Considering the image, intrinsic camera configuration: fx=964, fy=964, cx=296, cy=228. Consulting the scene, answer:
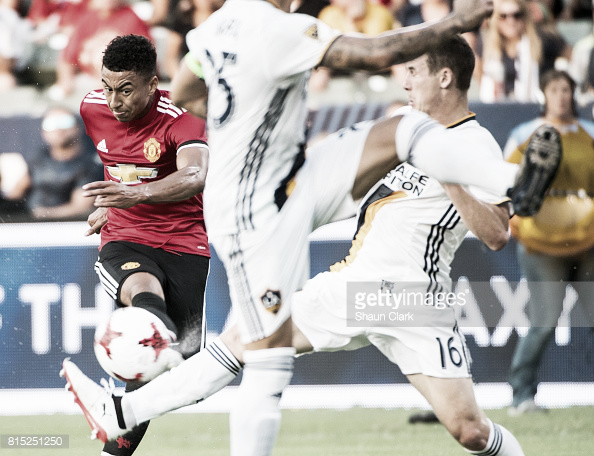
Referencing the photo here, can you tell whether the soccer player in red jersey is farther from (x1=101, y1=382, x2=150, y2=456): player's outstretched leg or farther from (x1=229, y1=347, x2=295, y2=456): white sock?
(x1=229, y1=347, x2=295, y2=456): white sock

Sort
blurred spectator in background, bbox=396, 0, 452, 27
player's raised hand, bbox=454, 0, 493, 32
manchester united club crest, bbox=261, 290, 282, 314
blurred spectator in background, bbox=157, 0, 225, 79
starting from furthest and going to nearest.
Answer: blurred spectator in background, bbox=157, 0, 225, 79 → blurred spectator in background, bbox=396, 0, 452, 27 → manchester united club crest, bbox=261, 290, 282, 314 → player's raised hand, bbox=454, 0, 493, 32

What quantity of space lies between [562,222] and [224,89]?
12.2 feet

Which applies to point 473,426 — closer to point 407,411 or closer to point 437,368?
point 437,368

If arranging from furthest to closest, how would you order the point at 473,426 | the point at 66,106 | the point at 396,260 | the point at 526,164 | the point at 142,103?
the point at 66,106 → the point at 142,103 → the point at 396,260 → the point at 473,426 → the point at 526,164

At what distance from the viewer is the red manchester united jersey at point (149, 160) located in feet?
14.9

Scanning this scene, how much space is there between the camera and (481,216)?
3.57 meters

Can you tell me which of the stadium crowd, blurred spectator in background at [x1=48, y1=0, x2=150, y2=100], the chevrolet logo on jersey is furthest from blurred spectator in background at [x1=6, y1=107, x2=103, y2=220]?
the chevrolet logo on jersey

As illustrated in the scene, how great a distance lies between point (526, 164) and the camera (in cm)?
318

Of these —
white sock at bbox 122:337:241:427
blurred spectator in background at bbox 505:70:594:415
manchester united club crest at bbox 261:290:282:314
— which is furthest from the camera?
blurred spectator in background at bbox 505:70:594:415

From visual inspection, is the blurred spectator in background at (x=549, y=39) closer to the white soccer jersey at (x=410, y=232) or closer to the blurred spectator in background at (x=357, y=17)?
the blurred spectator in background at (x=357, y=17)

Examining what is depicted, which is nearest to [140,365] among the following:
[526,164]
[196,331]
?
[196,331]

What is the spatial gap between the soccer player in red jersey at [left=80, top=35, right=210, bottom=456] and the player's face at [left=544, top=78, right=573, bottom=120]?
282cm

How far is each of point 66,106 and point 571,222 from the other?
3.60 m

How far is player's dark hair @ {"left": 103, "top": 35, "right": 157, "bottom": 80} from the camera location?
4.29 m
